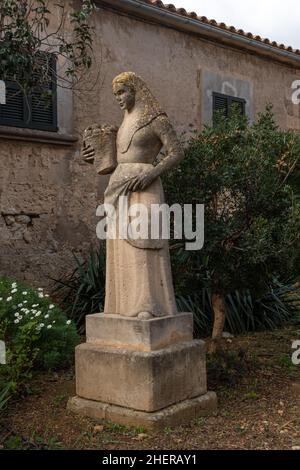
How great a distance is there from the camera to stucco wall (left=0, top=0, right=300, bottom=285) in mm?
7461

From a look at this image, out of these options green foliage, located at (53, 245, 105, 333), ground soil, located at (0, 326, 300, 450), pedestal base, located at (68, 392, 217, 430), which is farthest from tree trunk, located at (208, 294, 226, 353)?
green foliage, located at (53, 245, 105, 333)

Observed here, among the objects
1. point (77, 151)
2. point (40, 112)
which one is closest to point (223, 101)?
point (77, 151)

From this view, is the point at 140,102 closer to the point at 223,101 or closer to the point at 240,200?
the point at 240,200

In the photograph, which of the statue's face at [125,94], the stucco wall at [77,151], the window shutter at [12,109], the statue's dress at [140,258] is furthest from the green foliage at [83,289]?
the statue's face at [125,94]

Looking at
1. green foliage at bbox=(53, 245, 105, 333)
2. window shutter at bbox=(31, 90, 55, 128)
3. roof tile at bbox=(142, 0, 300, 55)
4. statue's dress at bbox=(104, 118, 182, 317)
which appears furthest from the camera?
roof tile at bbox=(142, 0, 300, 55)

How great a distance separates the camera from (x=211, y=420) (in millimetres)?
4172

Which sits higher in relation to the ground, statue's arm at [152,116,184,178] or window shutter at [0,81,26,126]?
window shutter at [0,81,26,126]

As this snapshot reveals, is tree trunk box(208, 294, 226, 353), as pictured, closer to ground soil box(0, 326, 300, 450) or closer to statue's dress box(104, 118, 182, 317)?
ground soil box(0, 326, 300, 450)

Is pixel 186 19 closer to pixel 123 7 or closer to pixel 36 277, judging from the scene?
pixel 123 7

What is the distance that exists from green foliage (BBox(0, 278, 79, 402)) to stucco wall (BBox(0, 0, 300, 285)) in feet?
5.24

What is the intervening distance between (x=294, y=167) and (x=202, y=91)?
4.58m

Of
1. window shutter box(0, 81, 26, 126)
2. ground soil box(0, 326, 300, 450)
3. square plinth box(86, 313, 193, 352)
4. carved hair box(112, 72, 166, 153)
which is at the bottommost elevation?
ground soil box(0, 326, 300, 450)

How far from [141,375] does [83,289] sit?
352cm

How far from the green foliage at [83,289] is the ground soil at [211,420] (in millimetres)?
1650
